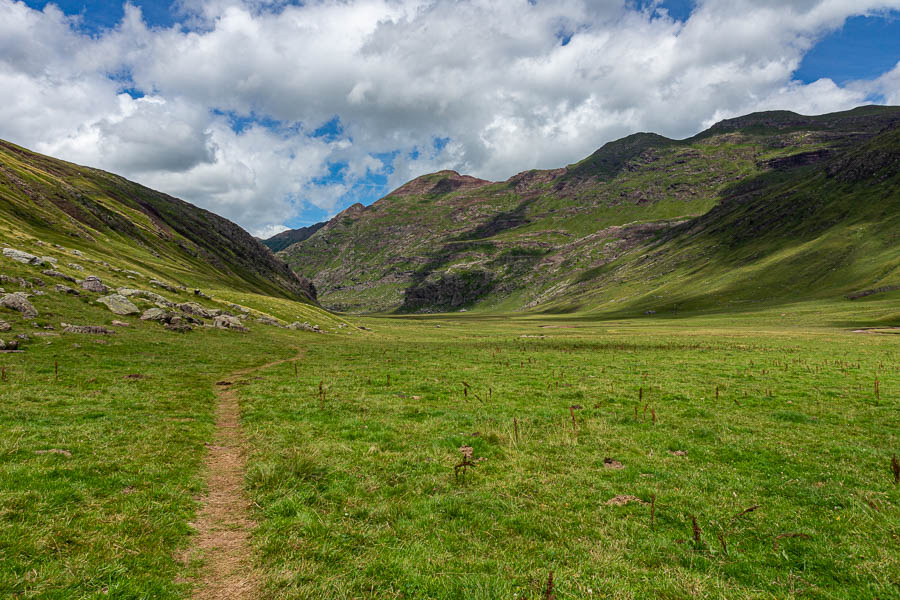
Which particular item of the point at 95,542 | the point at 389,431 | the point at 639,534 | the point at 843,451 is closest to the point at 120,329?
the point at 389,431

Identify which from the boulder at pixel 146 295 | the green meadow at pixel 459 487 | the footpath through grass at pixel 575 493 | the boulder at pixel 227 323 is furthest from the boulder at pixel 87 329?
the footpath through grass at pixel 575 493

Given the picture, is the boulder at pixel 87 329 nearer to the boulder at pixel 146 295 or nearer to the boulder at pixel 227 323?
the boulder at pixel 146 295

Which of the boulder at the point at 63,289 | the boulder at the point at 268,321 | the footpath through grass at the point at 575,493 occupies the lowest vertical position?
the footpath through grass at the point at 575,493

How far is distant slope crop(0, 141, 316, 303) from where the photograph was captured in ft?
274

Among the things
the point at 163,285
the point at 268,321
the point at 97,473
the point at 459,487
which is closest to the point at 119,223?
the point at 163,285

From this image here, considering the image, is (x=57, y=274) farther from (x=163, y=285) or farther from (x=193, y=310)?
(x=163, y=285)

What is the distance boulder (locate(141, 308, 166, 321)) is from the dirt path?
40219 mm

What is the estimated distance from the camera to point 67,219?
303 feet

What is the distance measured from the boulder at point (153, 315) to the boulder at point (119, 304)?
1.35 metres

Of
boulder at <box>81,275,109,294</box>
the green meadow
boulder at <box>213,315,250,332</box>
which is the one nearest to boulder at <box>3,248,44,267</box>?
boulder at <box>81,275,109,294</box>

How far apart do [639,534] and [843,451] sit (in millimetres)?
12591

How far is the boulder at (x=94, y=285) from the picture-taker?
47.6 m

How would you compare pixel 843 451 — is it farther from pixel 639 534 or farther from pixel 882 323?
pixel 882 323

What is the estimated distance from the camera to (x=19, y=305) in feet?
116
